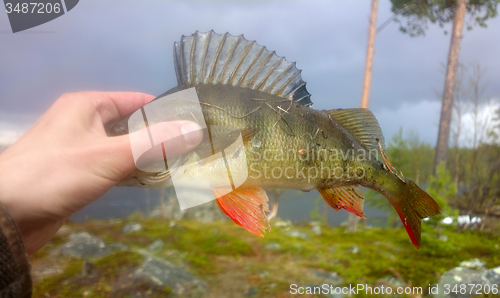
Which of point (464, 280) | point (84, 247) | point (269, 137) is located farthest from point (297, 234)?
point (269, 137)

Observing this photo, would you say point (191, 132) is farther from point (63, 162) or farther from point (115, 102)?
point (115, 102)

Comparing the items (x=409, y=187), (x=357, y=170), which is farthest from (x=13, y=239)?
(x=409, y=187)

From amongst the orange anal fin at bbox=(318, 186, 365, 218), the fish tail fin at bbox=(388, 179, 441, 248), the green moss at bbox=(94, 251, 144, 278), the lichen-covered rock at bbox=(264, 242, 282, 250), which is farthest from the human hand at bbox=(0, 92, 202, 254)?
the lichen-covered rock at bbox=(264, 242, 282, 250)

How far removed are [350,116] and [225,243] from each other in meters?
5.62

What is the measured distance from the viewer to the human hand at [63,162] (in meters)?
0.87

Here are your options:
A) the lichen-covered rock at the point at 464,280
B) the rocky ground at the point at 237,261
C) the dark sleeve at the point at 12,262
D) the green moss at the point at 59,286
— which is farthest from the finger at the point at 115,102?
the lichen-covered rock at the point at 464,280

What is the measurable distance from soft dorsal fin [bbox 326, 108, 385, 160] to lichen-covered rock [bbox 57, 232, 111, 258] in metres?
5.59

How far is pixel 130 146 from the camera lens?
3.00 feet

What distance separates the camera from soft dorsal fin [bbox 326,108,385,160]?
46.4 inches

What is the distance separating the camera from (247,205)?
1055 millimetres

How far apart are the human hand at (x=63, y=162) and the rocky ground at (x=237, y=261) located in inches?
145

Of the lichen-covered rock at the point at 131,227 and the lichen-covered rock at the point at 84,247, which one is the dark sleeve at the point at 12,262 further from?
the lichen-covered rock at the point at 131,227

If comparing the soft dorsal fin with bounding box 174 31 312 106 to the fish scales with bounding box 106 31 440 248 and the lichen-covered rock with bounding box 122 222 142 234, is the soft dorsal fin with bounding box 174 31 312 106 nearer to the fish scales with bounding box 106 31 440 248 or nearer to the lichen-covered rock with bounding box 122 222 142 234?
the fish scales with bounding box 106 31 440 248

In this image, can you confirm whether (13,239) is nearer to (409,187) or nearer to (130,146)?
(130,146)
